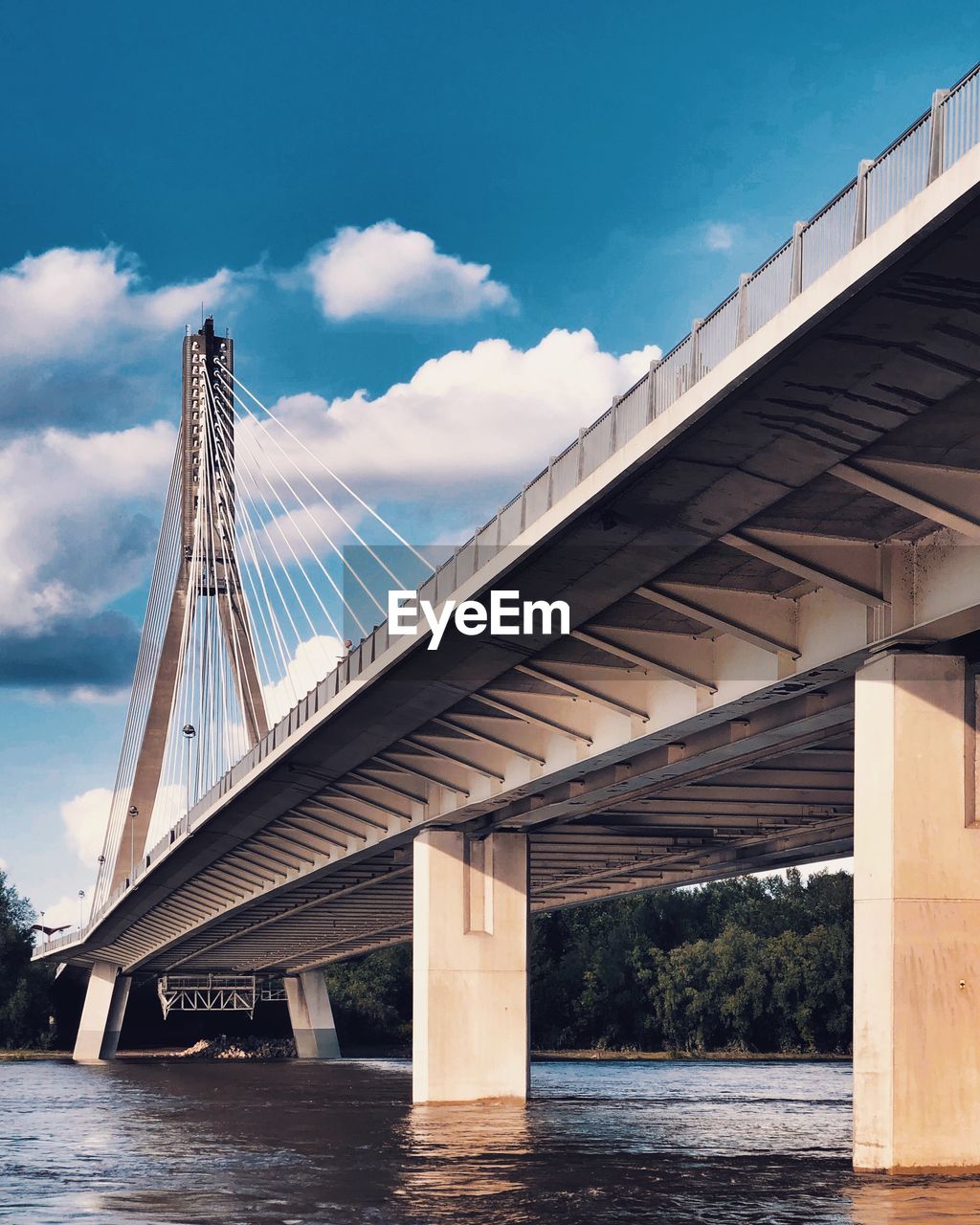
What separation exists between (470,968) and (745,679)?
1852 centimetres

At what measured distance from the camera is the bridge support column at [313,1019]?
12069 cm

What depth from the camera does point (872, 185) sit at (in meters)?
16.9

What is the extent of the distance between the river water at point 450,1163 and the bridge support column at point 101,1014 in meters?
64.2

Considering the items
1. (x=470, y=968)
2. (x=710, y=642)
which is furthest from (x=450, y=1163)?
(x=470, y=968)

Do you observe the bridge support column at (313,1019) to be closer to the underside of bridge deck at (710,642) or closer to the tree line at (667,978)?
the tree line at (667,978)

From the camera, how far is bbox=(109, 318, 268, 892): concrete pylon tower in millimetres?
65562

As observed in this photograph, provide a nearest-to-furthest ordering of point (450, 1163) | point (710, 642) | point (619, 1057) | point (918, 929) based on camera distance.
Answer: point (918, 929) < point (450, 1163) < point (710, 642) < point (619, 1057)

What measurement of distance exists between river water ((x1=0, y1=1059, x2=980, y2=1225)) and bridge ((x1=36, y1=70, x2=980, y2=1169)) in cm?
279

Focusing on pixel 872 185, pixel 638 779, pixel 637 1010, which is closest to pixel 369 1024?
pixel 637 1010

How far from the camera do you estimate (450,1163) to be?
26688 mm

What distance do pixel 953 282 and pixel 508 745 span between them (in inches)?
903

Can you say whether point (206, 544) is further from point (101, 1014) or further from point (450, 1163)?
point (101, 1014)

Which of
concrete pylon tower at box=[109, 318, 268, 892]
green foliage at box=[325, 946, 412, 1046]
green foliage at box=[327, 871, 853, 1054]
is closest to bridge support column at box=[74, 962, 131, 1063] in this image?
green foliage at box=[325, 946, 412, 1046]

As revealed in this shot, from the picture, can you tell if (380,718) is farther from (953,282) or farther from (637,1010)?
(637,1010)
